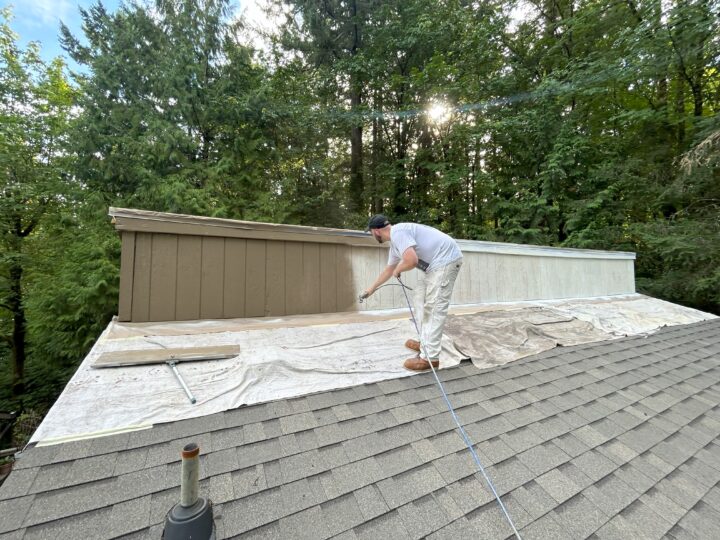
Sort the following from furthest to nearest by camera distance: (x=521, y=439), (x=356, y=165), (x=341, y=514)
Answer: (x=356, y=165) → (x=521, y=439) → (x=341, y=514)

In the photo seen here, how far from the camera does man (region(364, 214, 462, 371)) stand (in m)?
1.97

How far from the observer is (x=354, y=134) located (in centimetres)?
1055

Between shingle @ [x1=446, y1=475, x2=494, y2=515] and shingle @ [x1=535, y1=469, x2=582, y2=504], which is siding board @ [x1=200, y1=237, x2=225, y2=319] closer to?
shingle @ [x1=446, y1=475, x2=494, y2=515]

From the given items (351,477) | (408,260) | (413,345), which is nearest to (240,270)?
(408,260)

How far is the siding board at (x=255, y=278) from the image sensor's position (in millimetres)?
2539

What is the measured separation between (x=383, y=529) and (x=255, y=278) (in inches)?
80.9

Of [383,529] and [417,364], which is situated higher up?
[417,364]

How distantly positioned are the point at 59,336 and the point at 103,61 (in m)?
5.81

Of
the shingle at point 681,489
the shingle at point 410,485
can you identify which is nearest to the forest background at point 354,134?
the shingle at point 410,485

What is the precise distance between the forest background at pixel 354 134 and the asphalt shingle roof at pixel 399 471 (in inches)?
205

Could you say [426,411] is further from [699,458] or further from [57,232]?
[57,232]

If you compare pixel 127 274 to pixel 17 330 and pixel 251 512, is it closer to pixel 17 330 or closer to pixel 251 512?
pixel 251 512

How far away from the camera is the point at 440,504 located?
40.4 inches

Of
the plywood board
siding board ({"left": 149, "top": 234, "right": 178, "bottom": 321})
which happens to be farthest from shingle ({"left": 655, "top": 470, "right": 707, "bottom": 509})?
siding board ({"left": 149, "top": 234, "right": 178, "bottom": 321})
